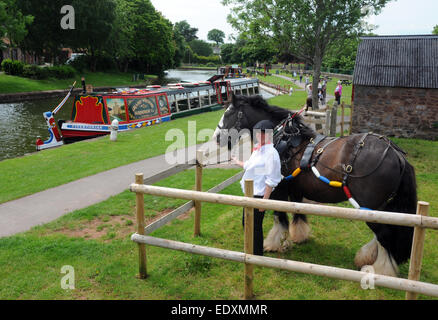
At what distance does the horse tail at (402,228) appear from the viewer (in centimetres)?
438

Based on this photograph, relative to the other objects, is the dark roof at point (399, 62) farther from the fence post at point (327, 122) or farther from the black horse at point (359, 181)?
the black horse at point (359, 181)

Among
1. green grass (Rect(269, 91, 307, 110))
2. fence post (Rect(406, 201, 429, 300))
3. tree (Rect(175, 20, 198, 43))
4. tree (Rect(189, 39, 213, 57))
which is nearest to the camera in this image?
fence post (Rect(406, 201, 429, 300))

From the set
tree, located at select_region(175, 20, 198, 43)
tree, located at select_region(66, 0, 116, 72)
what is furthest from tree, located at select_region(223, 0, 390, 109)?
tree, located at select_region(175, 20, 198, 43)

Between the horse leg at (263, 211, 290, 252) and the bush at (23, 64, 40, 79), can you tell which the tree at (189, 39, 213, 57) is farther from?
the horse leg at (263, 211, 290, 252)

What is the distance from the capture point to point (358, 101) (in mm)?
15508

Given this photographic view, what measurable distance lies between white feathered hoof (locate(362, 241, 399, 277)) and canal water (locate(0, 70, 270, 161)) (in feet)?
50.6

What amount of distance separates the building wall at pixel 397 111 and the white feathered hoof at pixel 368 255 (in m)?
11.8

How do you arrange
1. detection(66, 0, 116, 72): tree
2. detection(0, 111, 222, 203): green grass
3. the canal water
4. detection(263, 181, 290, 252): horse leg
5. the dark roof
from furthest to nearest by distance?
detection(66, 0, 116, 72): tree
the canal water
the dark roof
detection(0, 111, 222, 203): green grass
detection(263, 181, 290, 252): horse leg

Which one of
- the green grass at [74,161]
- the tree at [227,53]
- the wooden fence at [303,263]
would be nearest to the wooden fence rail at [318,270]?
the wooden fence at [303,263]

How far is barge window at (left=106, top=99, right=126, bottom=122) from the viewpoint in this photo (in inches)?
657

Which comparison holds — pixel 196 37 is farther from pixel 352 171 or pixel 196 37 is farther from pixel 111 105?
pixel 352 171

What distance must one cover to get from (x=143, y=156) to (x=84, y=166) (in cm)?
196

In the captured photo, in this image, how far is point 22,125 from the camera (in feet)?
76.3
